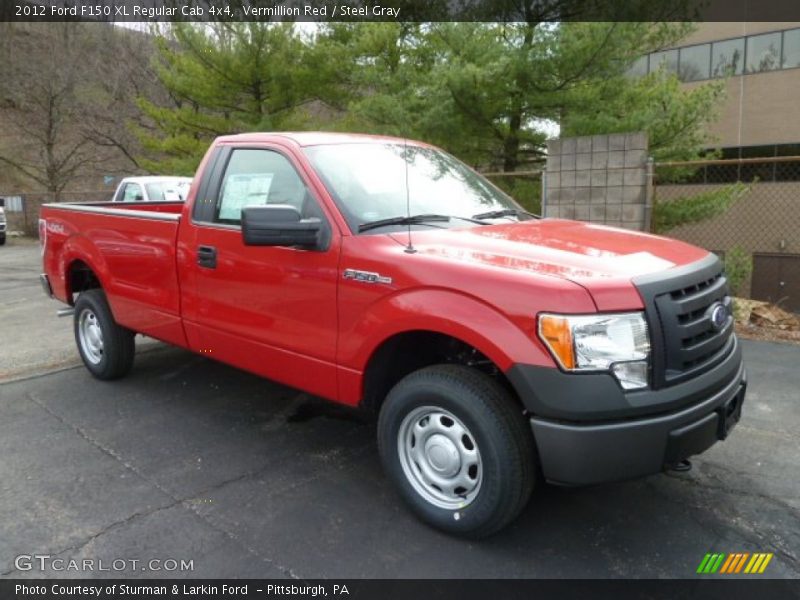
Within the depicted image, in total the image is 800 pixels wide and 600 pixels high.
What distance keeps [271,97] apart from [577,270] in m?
16.0

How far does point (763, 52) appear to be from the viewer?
2528 centimetres

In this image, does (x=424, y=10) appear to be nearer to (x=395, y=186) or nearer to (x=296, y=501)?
(x=395, y=186)

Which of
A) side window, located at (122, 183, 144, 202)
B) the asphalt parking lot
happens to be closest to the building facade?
side window, located at (122, 183, 144, 202)

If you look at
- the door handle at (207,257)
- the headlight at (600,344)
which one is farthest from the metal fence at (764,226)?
the headlight at (600,344)

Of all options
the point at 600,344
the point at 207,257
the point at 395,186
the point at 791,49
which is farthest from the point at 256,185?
the point at 791,49

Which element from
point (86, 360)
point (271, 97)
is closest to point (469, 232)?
point (86, 360)

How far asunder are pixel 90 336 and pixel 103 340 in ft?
1.12

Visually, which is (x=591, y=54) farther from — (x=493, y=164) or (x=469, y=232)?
(x=469, y=232)

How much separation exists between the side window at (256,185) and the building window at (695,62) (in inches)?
1043

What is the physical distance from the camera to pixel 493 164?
14.0 metres

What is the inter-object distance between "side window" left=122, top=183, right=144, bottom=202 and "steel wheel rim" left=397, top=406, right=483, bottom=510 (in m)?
12.4

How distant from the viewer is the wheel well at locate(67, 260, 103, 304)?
19.0ft

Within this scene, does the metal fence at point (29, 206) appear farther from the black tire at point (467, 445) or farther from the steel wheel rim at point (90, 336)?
the black tire at point (467, 445)

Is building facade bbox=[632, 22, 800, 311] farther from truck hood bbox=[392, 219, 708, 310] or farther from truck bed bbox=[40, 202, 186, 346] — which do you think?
truck bed bbox=[40, 202, 186, 346]
